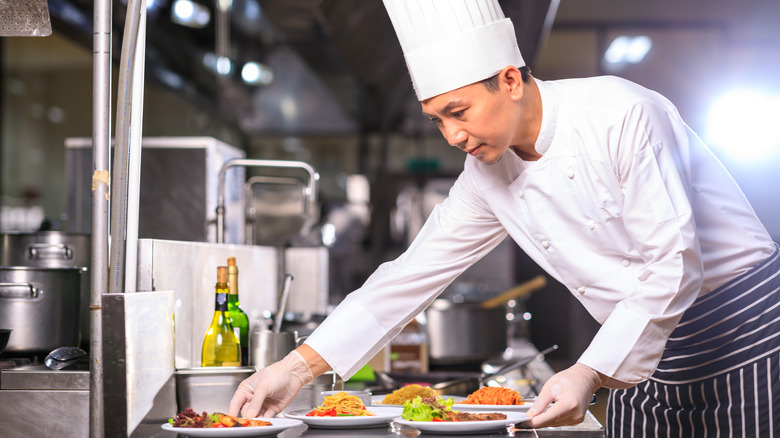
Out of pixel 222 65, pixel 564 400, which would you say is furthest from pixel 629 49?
pixel 564 400

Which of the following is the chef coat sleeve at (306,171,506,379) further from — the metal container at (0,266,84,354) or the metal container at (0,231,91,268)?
the metal container at (0,231,91,268)

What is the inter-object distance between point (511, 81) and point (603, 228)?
0.33 m

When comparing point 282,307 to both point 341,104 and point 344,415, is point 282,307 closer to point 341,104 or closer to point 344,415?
point 344,415

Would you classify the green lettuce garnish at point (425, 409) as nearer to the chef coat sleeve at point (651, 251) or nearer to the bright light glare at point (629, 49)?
the chef coat sleeve at point (651, 251)

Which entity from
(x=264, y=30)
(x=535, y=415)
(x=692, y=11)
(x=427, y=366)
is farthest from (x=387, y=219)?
(x=535, y=415)

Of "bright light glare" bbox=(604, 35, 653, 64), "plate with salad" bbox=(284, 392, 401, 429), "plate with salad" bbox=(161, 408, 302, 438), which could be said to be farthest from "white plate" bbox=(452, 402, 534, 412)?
"bright light glare" bbox=(604, 35, 653, 64)

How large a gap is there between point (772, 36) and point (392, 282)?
589cm

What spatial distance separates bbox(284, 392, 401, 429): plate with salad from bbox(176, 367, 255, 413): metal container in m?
0.14

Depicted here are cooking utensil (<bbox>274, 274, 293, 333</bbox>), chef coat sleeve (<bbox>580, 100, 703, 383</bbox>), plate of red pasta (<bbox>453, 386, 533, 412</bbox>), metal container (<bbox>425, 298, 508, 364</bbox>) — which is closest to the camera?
chef coat sleeve (<bbox>580, 100, 703, 383</bbox>)

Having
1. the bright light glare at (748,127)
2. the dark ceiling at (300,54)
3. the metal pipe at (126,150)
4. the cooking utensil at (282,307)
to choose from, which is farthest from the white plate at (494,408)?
the bright light glare at (748,127)

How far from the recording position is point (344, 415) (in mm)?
1435

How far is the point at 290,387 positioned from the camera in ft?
5.00

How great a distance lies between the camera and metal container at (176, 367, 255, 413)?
5.10 feet

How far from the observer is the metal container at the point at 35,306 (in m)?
1.66
